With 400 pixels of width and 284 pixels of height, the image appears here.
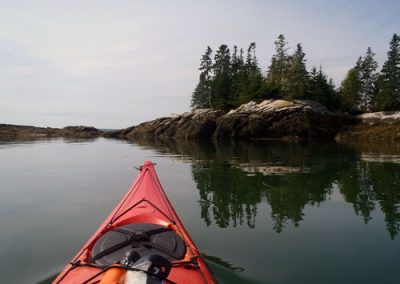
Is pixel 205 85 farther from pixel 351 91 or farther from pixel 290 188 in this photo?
pixel 290 188

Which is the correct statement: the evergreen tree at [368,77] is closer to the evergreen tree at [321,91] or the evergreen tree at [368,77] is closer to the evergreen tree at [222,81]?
the evergreen tree at [321,91]

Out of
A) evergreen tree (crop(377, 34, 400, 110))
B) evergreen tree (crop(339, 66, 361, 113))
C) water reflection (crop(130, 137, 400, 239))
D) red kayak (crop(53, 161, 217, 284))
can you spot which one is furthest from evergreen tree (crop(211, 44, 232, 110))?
red kayak (crop(53, 161, 217, 284))

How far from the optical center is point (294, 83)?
4900 centimetres

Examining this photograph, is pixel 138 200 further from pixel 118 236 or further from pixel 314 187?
pixel 314 187

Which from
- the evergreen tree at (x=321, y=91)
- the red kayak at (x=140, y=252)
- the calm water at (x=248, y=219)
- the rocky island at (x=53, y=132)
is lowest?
the calm water at (x=248, y=219)

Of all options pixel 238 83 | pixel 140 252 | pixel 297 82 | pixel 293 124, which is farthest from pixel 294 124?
pixel 140 252

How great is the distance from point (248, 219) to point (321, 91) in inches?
1818

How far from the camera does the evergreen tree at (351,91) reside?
178 ft

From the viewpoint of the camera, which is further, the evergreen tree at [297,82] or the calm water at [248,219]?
the evergreen tree at [297,82]

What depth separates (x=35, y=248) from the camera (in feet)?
22.5

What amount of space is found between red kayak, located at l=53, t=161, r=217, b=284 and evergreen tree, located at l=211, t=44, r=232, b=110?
169 ft

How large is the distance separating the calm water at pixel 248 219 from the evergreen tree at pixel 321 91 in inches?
1402

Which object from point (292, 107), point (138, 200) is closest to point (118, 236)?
point (138, 200)

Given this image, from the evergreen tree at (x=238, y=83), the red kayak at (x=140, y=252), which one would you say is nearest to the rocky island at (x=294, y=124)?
the evergreen tree at (x=238, y=83)
